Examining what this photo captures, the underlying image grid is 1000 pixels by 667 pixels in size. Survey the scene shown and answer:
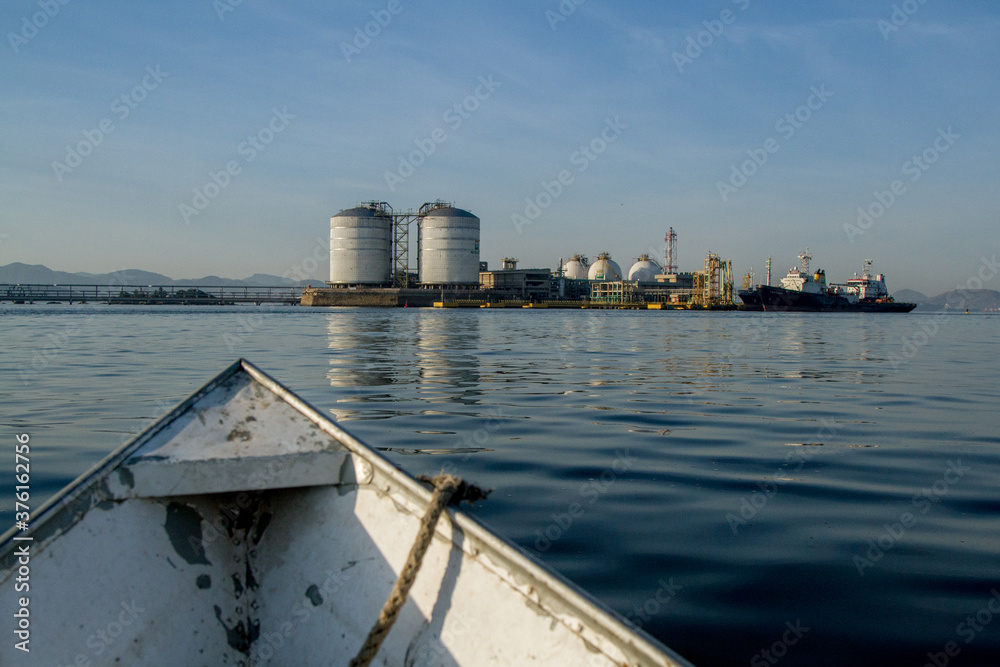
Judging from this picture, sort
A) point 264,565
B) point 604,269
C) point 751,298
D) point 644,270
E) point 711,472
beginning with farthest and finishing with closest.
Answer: point 644,270 < point 604,269 < point 751,298 < point 711,472 < point 264,565

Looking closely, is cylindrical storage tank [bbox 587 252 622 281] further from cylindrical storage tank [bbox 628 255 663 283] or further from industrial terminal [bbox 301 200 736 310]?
industrial terminal [bbox 301 200 736 310]

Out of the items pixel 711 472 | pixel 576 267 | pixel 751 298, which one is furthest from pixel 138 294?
pixel 711 472

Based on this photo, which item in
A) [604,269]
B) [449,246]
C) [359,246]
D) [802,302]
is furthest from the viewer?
[604,269]

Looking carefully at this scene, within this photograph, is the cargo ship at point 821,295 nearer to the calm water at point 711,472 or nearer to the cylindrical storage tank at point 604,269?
the cylindrical storage tank at point 604,269

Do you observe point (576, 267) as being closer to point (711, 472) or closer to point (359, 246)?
point (359, 246)

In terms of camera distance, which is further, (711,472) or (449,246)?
(449,246)

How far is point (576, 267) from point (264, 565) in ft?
366

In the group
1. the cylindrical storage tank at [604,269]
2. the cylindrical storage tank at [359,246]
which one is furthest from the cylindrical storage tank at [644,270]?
the cylindrical storage tank at [359,246]

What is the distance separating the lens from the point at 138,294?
358 ft

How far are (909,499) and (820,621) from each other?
2.21 metres

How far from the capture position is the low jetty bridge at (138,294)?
101 metres

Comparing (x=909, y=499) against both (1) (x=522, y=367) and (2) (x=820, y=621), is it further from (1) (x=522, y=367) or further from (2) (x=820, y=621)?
(1) (x=522, y=367)

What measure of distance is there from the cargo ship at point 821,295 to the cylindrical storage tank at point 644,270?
28.7 meters

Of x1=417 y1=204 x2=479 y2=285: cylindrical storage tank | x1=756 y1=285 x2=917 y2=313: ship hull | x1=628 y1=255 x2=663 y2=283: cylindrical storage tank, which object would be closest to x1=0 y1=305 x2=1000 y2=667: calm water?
x1=417 y1=204 x2=479 y2=285: cylindrical storage tank
